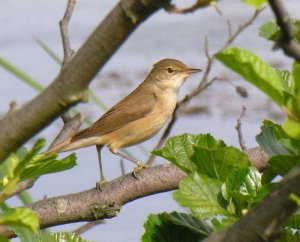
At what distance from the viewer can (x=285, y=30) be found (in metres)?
1.20

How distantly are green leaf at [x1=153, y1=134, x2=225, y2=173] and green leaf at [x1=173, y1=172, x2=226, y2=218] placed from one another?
2.3 inches

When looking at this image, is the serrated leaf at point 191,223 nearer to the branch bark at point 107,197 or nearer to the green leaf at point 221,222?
the green leaf at point 221,222

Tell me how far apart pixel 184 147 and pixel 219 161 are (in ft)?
0.46

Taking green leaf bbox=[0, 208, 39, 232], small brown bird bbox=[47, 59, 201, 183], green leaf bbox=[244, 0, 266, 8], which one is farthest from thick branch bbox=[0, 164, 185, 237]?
small brown bird bbox=[47, 59, 201, 183]

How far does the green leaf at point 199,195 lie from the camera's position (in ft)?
5.53

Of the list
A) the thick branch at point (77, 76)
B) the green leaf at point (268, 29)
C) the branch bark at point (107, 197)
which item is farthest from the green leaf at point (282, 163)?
the branch bark at point (107, 197)

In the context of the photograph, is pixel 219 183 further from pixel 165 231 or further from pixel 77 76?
pixel 77 76

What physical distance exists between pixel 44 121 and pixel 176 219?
1.65 ft

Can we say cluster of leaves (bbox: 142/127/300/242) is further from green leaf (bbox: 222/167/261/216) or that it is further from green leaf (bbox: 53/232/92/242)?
green leaf (bbox: 53/232/92/242)

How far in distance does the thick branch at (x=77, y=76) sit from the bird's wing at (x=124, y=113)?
4.33m

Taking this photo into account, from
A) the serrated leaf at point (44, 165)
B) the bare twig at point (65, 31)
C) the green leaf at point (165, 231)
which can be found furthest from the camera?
the bare twig at point (65, 31)

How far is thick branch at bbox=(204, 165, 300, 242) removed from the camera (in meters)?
1.28

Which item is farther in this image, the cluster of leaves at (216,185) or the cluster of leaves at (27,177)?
the cluster of leaves at (216,185)

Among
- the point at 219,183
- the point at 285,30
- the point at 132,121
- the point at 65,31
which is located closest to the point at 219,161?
the point at 219,183
